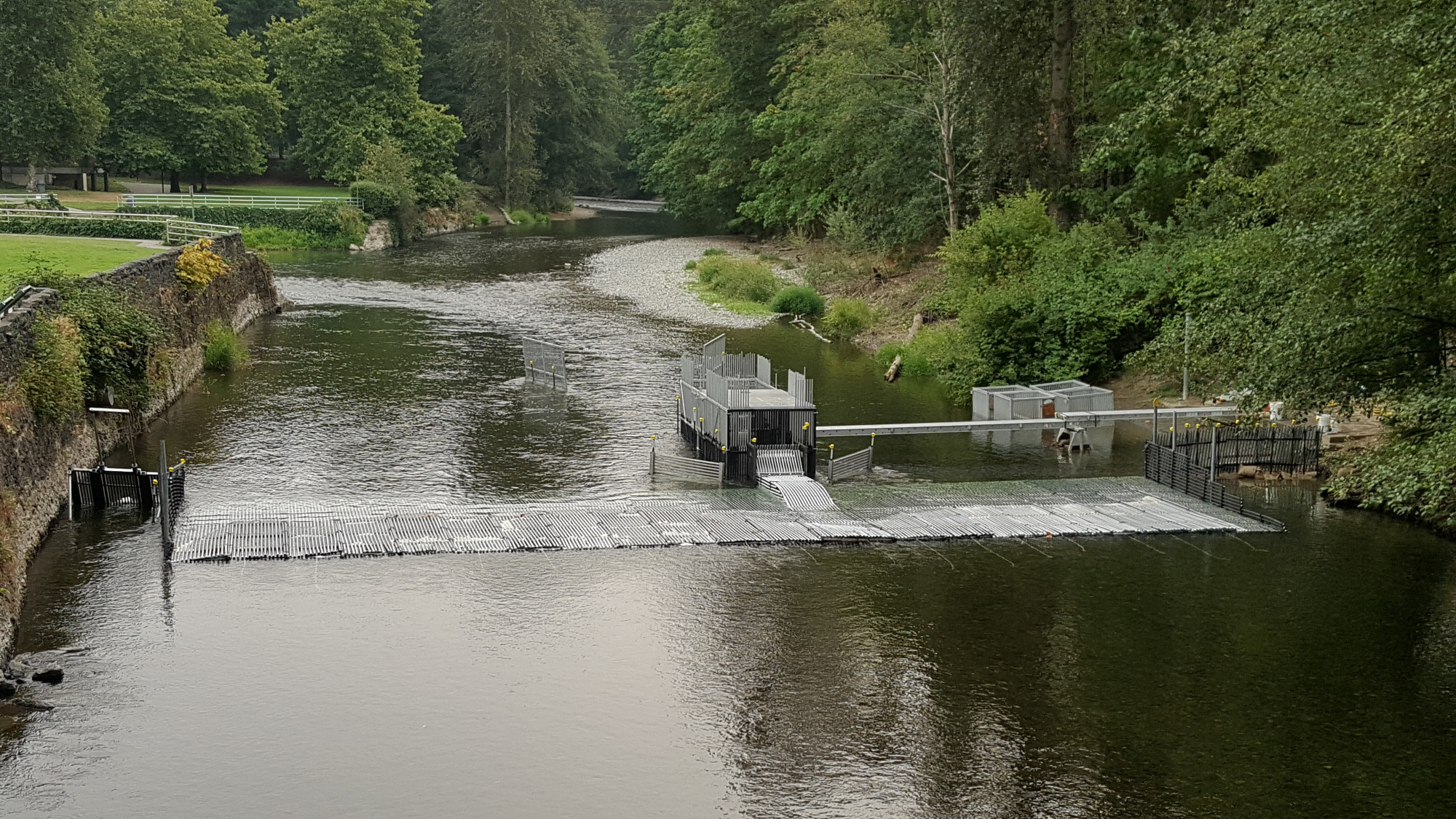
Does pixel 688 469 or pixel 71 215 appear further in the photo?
pixel 71 215

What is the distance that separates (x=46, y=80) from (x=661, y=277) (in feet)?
110

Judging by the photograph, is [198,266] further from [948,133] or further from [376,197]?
[376,197]

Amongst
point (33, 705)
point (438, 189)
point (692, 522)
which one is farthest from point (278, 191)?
point (33, 705)

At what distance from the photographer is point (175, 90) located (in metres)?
81.6

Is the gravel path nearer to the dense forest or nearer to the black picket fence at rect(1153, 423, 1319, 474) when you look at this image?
the dense forest

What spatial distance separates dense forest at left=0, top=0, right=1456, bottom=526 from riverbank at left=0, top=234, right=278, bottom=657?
19.9 metres

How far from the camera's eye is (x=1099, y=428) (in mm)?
35031

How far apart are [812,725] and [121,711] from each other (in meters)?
8.66

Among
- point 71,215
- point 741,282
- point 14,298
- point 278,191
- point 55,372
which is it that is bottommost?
point 55,372

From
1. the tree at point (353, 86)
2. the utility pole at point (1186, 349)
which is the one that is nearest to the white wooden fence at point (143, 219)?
the tree at point (353, 86)

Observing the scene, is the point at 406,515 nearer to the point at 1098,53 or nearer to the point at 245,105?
the point at 1098,53

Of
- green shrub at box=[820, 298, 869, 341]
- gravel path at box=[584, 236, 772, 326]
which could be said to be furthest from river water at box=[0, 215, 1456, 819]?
gravel path at box=[584, 236, 772, 326]

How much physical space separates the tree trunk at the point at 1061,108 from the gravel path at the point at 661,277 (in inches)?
522

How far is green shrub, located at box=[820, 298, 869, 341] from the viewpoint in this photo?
2010 inches
